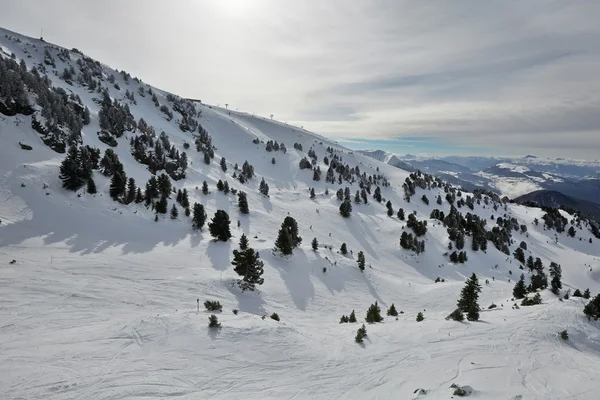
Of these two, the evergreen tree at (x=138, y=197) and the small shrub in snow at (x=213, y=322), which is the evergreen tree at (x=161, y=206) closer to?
the evergreen tree at (x=138, y=197)

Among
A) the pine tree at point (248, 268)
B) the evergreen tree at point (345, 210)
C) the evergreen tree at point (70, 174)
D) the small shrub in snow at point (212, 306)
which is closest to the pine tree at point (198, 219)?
the evergreen tree at point (70, 174)

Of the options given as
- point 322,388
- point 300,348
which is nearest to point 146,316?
point 300,348

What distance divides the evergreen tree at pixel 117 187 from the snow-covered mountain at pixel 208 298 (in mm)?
218

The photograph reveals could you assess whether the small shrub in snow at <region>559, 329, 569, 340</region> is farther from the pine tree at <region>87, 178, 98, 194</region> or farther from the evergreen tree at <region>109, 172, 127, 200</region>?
the pine tree at <region>87, 178, 98, 194</region>

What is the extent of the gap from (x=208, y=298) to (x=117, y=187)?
31.1m

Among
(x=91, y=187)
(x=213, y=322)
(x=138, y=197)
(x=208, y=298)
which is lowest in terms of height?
(x=208, y=298)

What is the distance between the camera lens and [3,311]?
17.3 metres

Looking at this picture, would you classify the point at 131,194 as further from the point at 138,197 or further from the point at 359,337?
the point at 359,337

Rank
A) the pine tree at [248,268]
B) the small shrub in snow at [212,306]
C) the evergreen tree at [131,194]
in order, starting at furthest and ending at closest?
the evergreen tree at [131,194] → the pine tree at [248,268] → the small shrub in snow at [212,306]

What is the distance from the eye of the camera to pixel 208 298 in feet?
87.3

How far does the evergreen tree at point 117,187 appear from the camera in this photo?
46.8 meters

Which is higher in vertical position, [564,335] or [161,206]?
[161,206]

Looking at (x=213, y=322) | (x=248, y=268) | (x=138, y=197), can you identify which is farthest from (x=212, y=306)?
(x=138, y=197)

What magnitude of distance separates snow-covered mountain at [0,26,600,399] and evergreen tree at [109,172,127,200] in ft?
0.71
